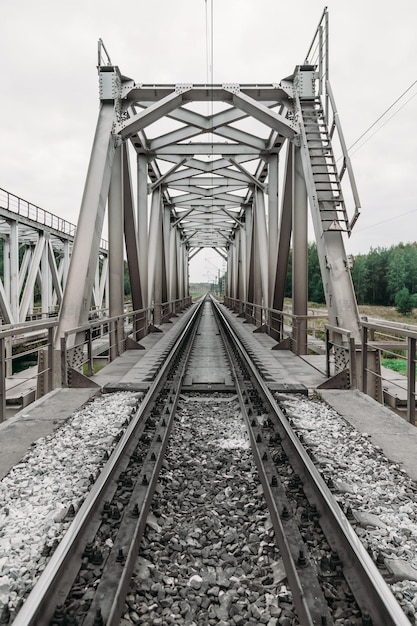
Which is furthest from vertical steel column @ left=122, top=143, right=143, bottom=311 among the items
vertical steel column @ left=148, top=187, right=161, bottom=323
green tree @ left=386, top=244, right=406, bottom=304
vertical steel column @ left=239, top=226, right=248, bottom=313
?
green tree @ left=386, top=244, right=406, bottom=304

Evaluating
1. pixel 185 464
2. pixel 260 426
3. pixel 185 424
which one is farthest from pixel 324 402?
pixel 185 464

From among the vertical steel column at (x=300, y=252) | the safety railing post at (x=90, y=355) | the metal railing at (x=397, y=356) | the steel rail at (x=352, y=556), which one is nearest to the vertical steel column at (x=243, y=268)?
the vertical steel column at (x=300, y=252)

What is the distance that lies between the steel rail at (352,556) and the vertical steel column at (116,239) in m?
7.62

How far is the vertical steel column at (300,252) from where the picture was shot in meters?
9.97

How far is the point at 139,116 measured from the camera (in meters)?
9.55

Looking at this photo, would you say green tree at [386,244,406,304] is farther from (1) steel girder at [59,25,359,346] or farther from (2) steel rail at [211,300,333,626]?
(2) steel rail at [211,300,333,626]

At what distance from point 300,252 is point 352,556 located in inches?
343

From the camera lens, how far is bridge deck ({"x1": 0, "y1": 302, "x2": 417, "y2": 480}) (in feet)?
13.0

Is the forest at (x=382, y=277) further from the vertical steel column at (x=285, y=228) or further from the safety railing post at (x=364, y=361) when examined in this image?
the safety railing post at (x=364, y=361)

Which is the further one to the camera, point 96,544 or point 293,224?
point 293,224

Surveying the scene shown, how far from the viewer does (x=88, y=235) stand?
7965 millimetres

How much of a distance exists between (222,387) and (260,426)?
2055 millimetres

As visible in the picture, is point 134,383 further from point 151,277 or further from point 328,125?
point 151,277

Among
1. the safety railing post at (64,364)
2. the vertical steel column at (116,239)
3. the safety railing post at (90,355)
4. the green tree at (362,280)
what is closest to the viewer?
the safety railing post at (64,364)
